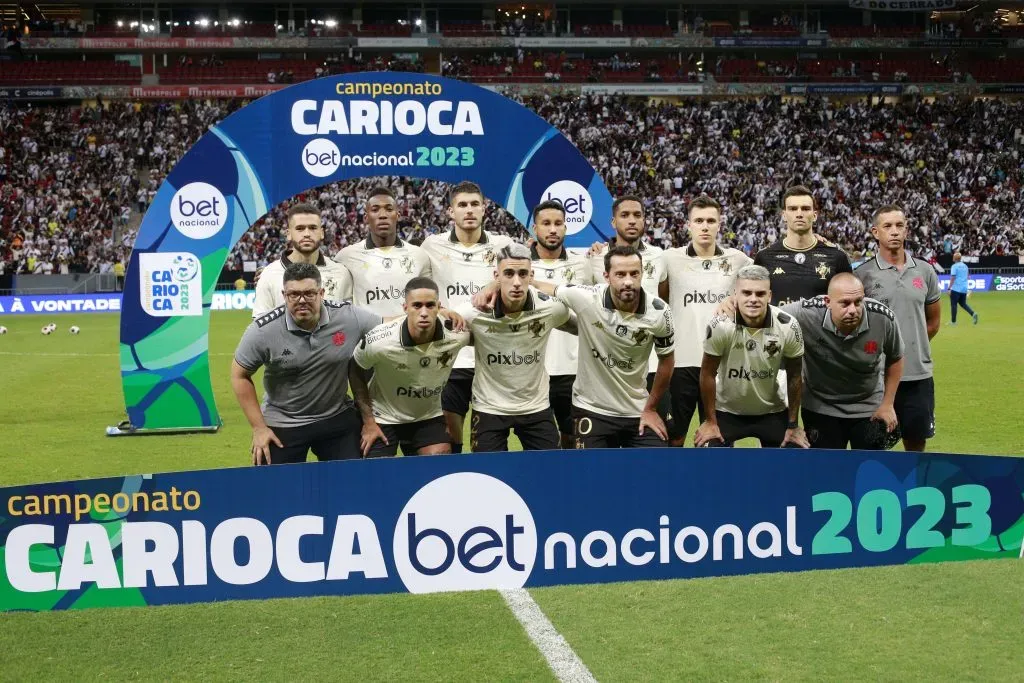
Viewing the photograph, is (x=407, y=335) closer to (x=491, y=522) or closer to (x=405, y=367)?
(x=405, y=367)

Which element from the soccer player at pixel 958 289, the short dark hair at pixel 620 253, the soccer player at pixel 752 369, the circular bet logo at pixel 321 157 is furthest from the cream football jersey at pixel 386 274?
the soccer player at pixel 958 289

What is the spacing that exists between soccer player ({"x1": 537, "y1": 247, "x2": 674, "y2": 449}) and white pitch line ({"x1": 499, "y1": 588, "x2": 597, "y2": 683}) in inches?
53.0

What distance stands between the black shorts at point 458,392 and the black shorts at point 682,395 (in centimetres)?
151

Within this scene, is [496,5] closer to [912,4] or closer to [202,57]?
[202,57]

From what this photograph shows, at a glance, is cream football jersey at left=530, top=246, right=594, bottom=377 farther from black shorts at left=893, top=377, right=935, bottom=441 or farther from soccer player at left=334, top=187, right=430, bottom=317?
black shorts at left=893, top=377, right=935, bottom=441

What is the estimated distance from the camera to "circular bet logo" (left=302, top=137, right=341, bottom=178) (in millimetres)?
10969

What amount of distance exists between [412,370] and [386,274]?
188 cm

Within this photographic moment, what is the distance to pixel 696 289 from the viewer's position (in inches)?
311

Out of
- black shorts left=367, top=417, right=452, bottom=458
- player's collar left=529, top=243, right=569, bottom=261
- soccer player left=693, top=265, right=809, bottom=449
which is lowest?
black shorts left=367, top=417, right=452, bottom=458

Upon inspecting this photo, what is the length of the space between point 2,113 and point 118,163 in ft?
22.0

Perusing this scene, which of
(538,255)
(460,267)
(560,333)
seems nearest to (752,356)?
(560,333)

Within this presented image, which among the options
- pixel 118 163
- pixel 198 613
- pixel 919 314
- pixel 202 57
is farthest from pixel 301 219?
pixel 202 57

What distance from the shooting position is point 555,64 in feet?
165

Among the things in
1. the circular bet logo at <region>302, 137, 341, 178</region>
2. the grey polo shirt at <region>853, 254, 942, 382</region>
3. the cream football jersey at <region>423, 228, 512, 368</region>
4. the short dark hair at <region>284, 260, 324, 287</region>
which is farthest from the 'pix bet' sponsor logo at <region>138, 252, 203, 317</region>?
the grey polo shirt at <region>853, 254, 942, 382</region>
